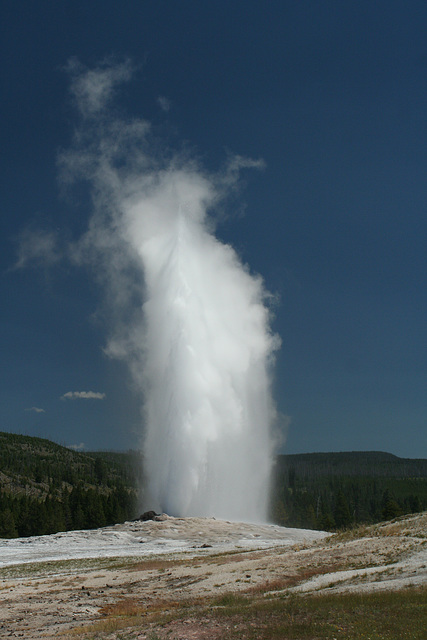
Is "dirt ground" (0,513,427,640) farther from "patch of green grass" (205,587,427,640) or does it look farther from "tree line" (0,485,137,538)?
"tree line" (0,485,137,538)

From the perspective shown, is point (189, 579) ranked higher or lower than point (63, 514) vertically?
higher

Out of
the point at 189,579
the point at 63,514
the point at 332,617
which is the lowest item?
the point at 63,514

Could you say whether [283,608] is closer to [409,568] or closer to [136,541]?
[409,568]

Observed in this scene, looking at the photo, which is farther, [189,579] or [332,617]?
[189,579]

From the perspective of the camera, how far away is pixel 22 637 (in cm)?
1622

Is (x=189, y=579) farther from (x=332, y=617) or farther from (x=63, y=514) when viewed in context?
(x=63, y=514)

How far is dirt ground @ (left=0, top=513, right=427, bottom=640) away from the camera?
1897 centimetres

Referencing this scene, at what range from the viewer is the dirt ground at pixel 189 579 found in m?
19.0

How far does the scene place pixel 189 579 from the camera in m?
26.4

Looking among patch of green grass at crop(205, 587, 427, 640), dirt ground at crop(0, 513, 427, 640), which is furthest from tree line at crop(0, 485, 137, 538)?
patch of green grass at crop(205, 587, 427, 640)

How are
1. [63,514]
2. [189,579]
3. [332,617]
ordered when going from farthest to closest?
[63,514], [189,579], [332,617]

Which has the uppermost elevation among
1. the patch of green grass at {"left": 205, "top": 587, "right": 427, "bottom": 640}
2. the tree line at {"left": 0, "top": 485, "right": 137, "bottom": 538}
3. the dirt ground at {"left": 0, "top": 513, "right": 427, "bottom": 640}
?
the patch of green grass at {"left": 205, "top": 587, "right": 427, "bottom": 640}

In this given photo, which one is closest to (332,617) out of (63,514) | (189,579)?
(189,579)

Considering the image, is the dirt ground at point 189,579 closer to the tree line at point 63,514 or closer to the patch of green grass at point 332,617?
the patch of green grass at point 332,617
